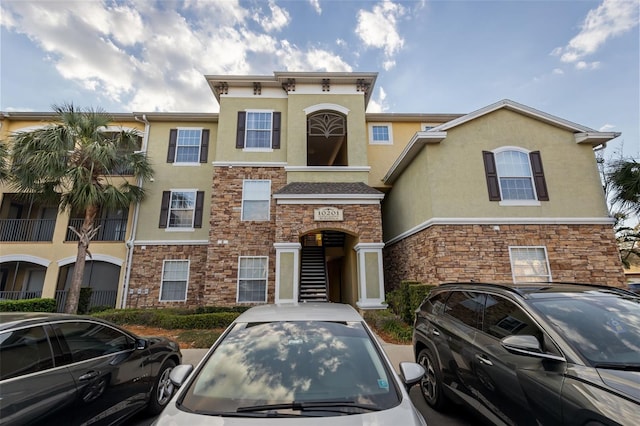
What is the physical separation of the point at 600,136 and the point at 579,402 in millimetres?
11470

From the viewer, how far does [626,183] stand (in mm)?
9984

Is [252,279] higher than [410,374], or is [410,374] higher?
[252,279]

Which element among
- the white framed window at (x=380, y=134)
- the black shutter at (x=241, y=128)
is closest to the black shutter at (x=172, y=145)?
the black shutter at (x=241, y=128)

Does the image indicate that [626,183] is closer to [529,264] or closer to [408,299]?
[529,264]

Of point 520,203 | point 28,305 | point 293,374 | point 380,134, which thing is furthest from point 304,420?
point 380,134

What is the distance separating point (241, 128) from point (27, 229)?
464 inches

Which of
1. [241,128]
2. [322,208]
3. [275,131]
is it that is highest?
[241,128]

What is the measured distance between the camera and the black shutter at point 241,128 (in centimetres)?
1261

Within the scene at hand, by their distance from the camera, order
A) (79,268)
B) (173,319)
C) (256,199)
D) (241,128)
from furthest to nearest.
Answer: (241,128) → (256,199) → (79,268) → (173,319)

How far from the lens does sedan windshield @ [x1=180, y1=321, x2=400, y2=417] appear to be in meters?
1.71

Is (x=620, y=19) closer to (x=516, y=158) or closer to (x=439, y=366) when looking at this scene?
(x=516, y=158)

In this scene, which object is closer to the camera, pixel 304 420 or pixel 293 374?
pixel 304 420

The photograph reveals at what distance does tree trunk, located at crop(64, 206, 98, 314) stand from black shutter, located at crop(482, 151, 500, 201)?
1566 centimetres

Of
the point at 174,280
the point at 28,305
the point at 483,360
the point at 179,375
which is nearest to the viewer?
the point at 179,375
